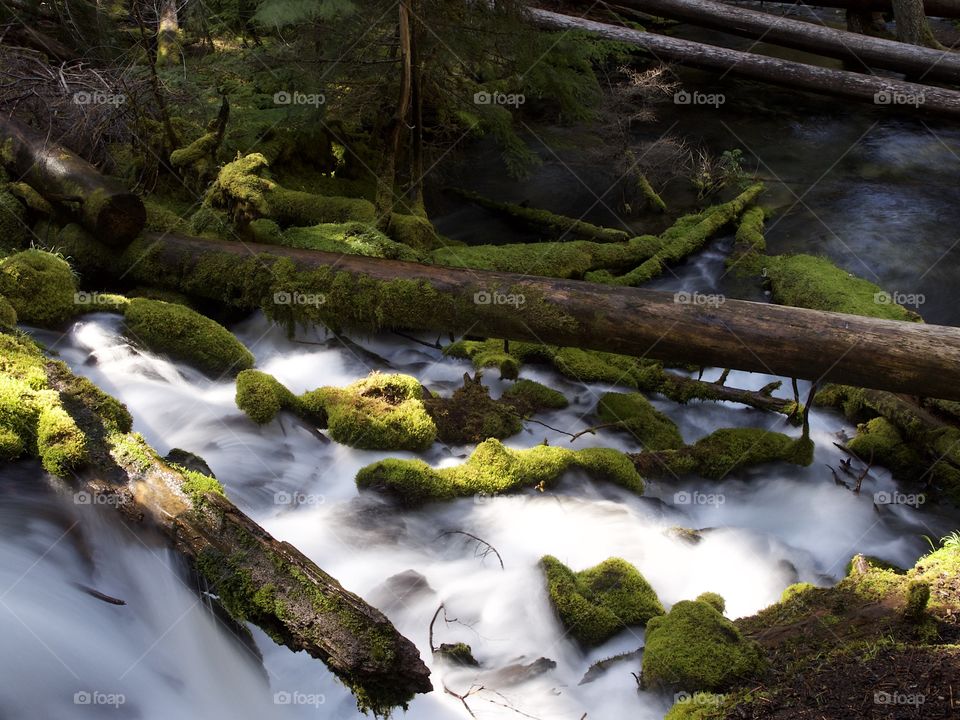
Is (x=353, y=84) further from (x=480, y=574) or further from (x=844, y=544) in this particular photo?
(x=844, y=544)

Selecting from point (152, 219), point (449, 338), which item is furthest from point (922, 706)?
point (152, 219)

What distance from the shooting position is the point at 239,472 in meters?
5.88

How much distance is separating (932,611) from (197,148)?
26.4 feet

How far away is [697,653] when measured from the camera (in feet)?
14.4
